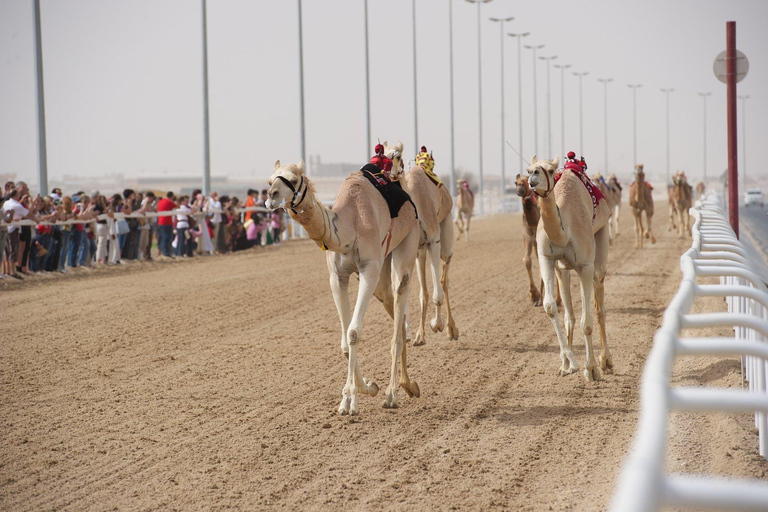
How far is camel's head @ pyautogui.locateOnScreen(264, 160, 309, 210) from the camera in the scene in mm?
6992

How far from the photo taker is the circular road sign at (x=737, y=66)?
12.9m

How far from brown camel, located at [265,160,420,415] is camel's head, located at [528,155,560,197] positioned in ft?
4.39

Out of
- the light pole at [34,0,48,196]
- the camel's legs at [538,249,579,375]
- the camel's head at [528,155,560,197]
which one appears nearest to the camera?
the camel's head at [528,155,560,197]

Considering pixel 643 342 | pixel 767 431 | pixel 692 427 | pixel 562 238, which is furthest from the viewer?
pixel 643 342

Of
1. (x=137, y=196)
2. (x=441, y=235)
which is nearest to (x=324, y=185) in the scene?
(x=137, y=196)

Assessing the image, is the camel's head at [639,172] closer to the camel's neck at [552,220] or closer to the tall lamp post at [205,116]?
the tall lamp post at [205,116]

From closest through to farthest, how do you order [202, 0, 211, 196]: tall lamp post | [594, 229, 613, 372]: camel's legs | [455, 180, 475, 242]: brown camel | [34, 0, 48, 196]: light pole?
[594, 229, 613, 372]: camel's legs → [34, 0, 48, 196]: light pole → [455, 180, 475, 242]: brown camel → [202, 0, 211, 196]: tall lamp post

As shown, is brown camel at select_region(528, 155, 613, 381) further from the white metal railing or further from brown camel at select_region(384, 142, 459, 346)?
the white metal railing

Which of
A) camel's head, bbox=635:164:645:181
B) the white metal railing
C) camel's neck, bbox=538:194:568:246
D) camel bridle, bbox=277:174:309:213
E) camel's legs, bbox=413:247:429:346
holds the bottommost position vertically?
camel's legs, bbox=413:247:429:346

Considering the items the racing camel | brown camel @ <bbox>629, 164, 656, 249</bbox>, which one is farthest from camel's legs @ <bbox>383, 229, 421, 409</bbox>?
brown camel @ <bbox>629, 164, 656, 249</bbox>

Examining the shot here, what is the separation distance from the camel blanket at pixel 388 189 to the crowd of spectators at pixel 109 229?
11.3 m

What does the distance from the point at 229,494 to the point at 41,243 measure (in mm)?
15010

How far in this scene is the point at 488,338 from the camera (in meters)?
11.7

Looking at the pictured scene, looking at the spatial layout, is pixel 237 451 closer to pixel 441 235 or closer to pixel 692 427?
pixel 692 427
